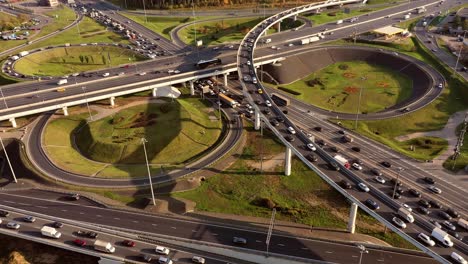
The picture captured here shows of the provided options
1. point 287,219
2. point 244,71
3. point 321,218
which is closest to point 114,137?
point 244,71

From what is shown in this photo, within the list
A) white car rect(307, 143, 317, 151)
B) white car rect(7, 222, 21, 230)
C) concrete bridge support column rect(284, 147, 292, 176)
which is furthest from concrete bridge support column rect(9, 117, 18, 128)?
white car rect(307, 143, 317, 151)

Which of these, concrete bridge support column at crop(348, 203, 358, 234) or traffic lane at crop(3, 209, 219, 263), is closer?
traffic lane at crop(3, 209, 219, 263)

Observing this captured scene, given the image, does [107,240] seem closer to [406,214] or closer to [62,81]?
[406,214]

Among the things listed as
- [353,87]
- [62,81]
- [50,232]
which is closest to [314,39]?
Answer: [353,87]

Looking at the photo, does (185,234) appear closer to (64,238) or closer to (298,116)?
(64,238)

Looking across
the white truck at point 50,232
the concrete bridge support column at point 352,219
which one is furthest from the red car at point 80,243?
the concrete bridge support column at point 352,219

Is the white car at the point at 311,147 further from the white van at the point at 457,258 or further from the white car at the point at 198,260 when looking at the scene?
the white car at the point at 198,260

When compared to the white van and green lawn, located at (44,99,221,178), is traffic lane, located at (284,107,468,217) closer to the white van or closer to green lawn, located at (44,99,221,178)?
the white van
